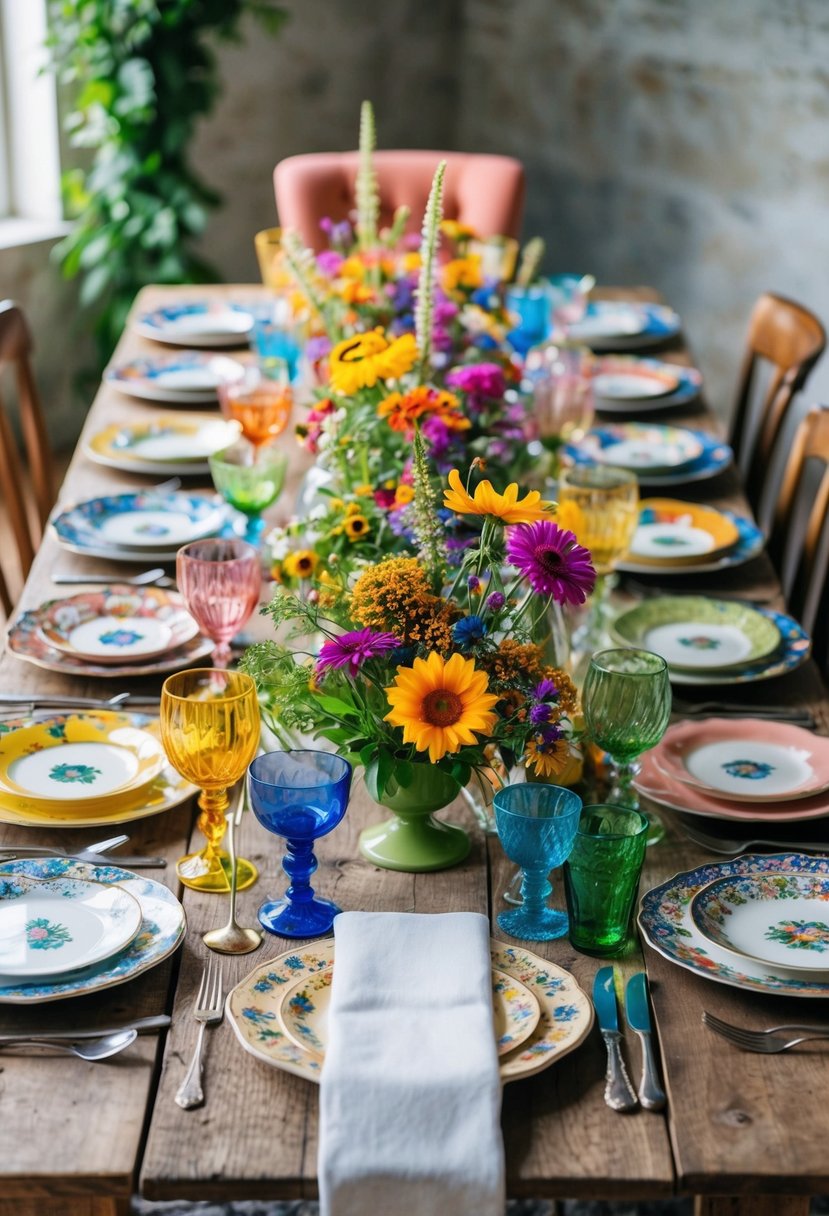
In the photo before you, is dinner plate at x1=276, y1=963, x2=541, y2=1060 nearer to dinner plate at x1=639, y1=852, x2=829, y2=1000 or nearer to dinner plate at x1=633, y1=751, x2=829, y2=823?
dinner plate at x1=639, y1=852, x2=829, y2=1000

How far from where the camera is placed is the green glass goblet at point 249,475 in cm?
184

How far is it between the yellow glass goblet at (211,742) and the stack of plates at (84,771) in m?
0.10

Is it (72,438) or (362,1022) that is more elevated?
(362,1022)

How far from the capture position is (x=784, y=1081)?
1.04 m

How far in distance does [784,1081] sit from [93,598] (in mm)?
1057

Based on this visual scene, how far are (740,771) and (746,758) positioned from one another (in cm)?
3

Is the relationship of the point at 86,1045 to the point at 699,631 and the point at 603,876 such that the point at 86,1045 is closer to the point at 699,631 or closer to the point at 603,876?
the point at 603,876

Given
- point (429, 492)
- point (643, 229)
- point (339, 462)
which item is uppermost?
point (429, 492)

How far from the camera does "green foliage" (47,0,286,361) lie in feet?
12.5

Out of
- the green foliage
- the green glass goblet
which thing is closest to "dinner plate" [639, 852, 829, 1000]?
the green glass goblet

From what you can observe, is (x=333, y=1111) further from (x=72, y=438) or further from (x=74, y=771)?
(x=72, y=438)

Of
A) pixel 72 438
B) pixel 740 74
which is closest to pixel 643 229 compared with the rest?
pixel 740 74

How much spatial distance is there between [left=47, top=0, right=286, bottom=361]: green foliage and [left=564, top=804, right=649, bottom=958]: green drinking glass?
120 inches

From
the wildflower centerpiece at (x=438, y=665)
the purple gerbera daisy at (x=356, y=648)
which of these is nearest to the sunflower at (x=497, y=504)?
the wildflower centerpiece at (x=438, y=665)
